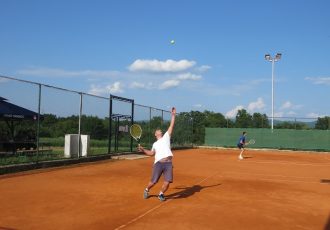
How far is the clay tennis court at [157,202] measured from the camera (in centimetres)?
754

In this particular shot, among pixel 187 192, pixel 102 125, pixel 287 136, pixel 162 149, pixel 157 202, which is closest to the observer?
pixel 157 202

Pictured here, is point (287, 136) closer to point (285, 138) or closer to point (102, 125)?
point (285, 138)

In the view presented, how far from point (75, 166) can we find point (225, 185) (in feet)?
21.5

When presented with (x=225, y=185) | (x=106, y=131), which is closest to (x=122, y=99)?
(x=106, y=131)

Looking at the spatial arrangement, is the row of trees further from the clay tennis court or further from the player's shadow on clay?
the player's shadow on clay

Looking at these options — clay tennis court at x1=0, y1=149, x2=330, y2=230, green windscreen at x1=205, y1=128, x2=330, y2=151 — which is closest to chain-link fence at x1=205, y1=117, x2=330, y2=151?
green windscreen at x1=205, y1=128, x2=330, y2=151

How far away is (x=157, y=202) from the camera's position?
30.8 ft

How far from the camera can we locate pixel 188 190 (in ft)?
37.4

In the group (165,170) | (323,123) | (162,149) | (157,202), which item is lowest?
(157,202)

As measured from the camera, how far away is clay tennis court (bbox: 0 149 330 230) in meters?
7.54

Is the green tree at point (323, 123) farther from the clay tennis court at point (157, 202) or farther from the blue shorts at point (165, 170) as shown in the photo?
the blue shorts at point (165, 170)

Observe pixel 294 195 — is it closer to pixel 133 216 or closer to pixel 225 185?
pixel 225 185

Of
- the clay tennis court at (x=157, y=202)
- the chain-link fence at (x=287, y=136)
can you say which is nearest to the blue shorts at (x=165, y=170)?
the clay tennis court at (x=157, y=202)

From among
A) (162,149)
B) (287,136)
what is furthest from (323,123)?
(162,149)
